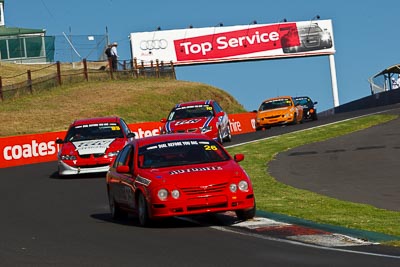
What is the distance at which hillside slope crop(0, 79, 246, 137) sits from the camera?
56.1 meters

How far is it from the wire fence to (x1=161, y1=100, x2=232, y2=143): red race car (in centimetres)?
2526

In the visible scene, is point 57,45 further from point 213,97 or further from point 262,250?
point 262,250

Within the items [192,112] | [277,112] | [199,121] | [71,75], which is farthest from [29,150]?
[71,75]

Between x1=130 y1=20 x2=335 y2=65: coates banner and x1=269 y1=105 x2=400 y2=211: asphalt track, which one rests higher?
x1=130 y1=20 x2=335 y2=65: coates banner

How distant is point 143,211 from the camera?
1458 centimetres

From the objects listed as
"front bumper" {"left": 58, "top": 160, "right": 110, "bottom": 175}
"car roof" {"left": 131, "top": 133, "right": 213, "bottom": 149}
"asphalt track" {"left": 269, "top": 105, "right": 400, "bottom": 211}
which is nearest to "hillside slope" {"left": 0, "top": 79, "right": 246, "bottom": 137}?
"asphalt track" {"left": 269, "top": 105, "right": 400, "bottom": 211}

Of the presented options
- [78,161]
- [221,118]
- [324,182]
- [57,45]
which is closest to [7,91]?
[57,45]

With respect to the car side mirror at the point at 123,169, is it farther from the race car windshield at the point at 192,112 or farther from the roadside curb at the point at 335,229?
the race car windshield at the point at 192,112

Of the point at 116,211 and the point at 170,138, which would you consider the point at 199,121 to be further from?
the point at 170,138

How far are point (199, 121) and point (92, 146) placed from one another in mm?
7108

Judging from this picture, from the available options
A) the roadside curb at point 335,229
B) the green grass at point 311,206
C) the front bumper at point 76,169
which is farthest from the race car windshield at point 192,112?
the roadside curb at point 335,229

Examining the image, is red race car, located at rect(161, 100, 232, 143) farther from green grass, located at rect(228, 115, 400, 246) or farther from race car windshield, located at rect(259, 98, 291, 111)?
race car windshield, located at rect(259, 98, 291, 111)

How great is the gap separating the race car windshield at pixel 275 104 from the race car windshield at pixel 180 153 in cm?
2913

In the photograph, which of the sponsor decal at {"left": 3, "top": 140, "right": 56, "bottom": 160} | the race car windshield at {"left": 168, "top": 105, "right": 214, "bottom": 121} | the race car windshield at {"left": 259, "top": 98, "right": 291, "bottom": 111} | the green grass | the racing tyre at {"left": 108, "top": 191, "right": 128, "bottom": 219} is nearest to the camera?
the green grass
